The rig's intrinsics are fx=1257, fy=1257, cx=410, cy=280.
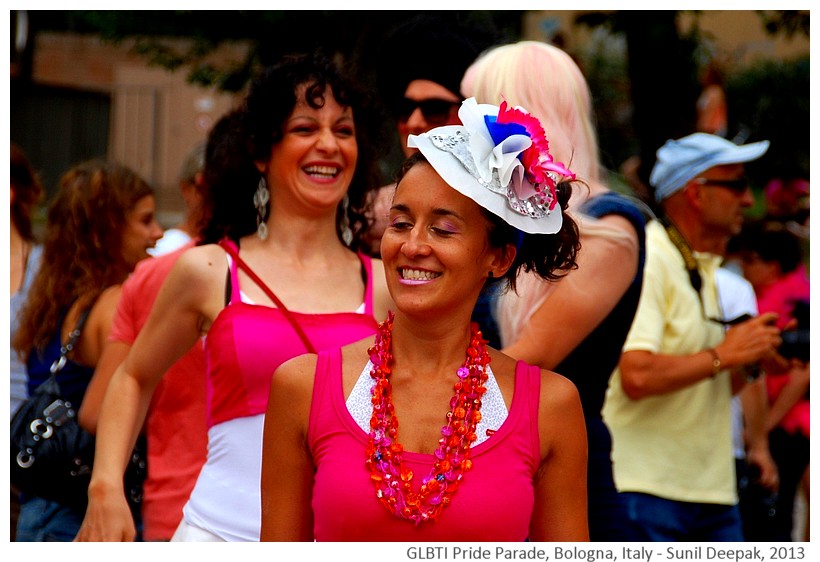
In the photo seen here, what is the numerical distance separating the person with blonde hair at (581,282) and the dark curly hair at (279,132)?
347mm

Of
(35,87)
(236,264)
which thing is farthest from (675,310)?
(35,87)

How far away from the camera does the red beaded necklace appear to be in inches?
94.1

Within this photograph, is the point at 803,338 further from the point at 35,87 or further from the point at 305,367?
the point at 35,87

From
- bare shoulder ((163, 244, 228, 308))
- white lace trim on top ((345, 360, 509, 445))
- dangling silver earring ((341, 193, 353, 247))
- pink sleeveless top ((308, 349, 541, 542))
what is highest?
dangling silver earring ((341, 193, 353, 247))

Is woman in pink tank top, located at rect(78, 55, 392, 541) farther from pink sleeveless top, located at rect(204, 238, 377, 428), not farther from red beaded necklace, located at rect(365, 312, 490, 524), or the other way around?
red beaded necklace, located at rect(365, 312, 490, 524)

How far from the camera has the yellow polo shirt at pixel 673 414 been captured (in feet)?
13.9

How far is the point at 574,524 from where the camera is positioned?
2541 mm

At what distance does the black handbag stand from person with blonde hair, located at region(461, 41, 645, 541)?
142 centimetres

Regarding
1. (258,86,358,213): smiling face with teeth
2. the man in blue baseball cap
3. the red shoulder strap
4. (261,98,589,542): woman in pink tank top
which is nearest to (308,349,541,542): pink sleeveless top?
(261,98,589,542): woman in pink tank top

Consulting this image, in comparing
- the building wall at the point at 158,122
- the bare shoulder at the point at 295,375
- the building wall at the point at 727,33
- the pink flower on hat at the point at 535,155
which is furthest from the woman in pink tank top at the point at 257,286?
the building wall at the point at 158,122

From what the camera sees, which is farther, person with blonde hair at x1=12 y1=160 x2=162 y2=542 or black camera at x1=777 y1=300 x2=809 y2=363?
black camera at x1=777 y1=300 x2=809 y2=363

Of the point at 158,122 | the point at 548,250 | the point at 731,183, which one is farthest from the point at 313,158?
the point at 158,122

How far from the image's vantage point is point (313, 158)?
3490 millimetres

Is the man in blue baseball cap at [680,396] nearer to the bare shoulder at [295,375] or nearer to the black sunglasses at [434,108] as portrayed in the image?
the black sunglasses at [434,108]
